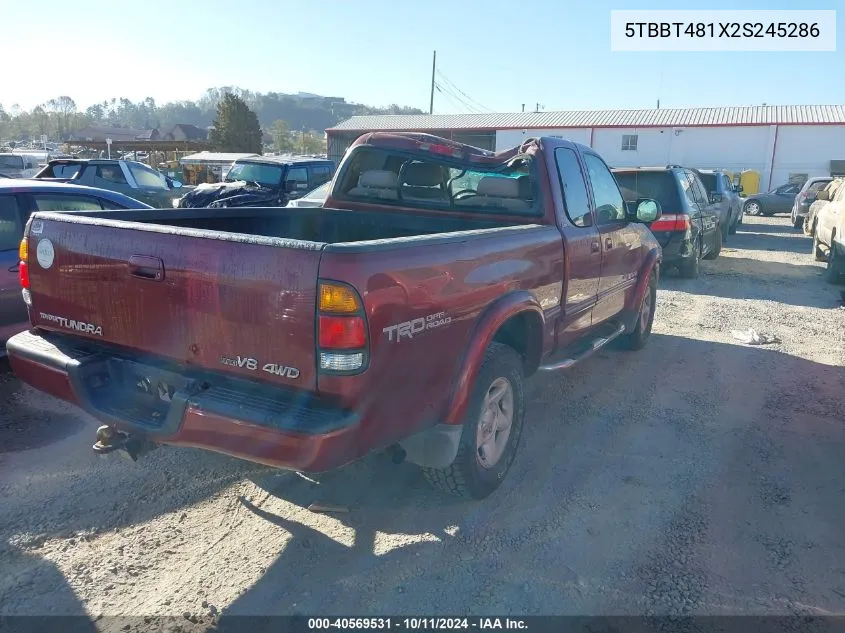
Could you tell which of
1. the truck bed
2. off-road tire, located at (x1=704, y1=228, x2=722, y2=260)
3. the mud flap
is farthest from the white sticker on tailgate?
off-road tire, located at (x1=704, y1=228, x2=722, y2=260)

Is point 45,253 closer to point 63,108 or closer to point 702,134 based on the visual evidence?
point 702,134

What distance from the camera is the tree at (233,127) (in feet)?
152

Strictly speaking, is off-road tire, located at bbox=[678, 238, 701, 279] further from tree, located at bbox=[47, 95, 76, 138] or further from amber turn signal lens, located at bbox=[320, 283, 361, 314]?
tree, located at bbox=[47, 95, 76, 138]

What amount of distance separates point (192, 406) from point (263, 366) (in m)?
0.36

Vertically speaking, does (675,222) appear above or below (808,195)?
below

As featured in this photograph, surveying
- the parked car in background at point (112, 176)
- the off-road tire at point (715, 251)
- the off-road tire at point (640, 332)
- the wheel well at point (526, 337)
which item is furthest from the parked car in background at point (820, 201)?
the parked car in background at point (112, 176)

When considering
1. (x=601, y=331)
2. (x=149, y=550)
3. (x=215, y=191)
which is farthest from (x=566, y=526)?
(x=215, y=191)

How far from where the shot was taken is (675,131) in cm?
3600

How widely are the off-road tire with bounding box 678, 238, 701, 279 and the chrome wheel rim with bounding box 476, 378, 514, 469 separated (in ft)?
26.5

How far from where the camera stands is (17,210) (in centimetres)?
551

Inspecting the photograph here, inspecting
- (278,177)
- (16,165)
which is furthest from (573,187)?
(16,165)

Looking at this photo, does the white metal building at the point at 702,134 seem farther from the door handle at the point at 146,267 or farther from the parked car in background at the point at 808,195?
the door handle at the point at 146,267

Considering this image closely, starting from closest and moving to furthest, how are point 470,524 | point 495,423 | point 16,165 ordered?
point 470,524 < point 495,423 < point 16,165

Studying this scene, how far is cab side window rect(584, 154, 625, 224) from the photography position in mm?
5113
